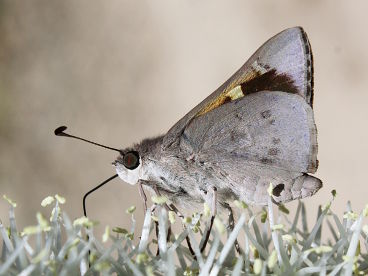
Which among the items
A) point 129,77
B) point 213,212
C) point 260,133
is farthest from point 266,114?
point 129,77

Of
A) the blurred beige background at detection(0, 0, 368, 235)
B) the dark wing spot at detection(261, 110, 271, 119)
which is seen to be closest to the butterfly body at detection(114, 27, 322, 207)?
the dark wing spot at detection(261, 110, 271, 119)

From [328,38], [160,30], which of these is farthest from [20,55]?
[328,38]

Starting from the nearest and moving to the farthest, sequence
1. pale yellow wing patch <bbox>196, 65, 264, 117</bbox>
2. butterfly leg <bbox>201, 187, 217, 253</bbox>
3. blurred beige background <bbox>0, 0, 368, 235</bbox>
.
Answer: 1. butterfly leg <bbox>201, 187, 217, 253</bbox>
2. pale yellow wing patch <bbox>196, 65, 264, 117</bbox>
3. blurred beige background <bbox>0, 0, 368, 235</bbox>

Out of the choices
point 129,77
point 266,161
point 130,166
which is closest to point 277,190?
point 266,161

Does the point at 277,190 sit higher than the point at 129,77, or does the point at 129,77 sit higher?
the point at 129,77

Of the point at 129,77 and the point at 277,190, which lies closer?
the point at 277,190

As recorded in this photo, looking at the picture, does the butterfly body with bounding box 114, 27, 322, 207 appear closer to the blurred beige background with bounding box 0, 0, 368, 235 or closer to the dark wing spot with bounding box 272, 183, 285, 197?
the dark wing spot with bounding box 272, 183, 285, 197

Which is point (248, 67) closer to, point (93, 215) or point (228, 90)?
point (228, 90)

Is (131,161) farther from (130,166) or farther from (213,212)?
(213,212)
